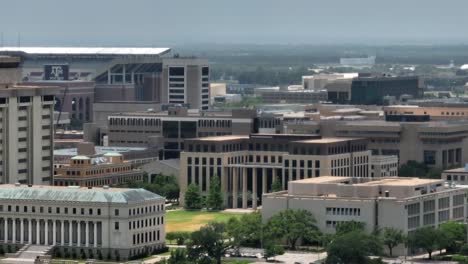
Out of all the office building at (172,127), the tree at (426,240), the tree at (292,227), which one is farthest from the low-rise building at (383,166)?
the tree at (426,240)

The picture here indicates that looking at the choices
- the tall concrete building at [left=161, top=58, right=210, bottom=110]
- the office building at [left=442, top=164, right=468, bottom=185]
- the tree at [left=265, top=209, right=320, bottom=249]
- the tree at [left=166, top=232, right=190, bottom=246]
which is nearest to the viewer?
the tree at [left=265, top=209, right=320, bottom=249]

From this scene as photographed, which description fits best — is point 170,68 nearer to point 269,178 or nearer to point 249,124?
point 249,124

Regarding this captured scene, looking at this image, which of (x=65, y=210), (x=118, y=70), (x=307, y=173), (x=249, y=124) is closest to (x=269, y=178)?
(x=307, y=173)

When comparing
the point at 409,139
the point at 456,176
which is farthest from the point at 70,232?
the point at 409,139

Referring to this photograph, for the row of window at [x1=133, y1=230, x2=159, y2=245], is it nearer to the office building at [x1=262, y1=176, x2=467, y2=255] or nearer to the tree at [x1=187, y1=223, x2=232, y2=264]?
the tree at [x1=187, y1=223, x2=232, y2=264]

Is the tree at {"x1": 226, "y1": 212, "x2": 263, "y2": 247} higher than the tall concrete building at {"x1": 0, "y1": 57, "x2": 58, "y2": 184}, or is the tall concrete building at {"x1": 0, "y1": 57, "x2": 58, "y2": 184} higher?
the tall concrete building at {"x1": 0, "y1": 57, "x2": 58, "y2": 184}

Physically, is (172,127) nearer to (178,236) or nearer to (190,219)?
(190,219)

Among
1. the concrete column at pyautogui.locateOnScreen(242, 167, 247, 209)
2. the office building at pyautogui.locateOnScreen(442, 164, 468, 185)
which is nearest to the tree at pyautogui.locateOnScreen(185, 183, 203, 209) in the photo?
the concrete column at pyautogui.locateOnScreen(242, 167, 247, 209)
